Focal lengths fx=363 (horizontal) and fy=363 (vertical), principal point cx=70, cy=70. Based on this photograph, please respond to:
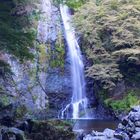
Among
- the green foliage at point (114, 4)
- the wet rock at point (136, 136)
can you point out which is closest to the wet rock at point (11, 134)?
the wet rock at point (136, 136)

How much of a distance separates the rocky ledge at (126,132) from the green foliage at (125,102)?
21.4ft

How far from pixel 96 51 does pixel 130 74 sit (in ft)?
8.69

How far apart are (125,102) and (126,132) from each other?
8560 mm

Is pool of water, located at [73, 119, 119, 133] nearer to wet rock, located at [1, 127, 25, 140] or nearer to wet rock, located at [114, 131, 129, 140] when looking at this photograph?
wet rock, located at [114, 131, 129, 140]

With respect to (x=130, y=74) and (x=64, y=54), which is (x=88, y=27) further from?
(x=130, y=74)

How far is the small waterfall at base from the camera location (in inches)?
886

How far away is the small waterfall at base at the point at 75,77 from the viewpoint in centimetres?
2250

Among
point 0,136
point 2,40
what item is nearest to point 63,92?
point 0,136

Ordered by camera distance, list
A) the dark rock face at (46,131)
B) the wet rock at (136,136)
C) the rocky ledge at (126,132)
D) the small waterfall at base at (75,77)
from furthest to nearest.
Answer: the small waterfall at base at (75,77), the rocky ledge at (126,132), the wet rock at (136,136), the dark rock face at (46,131)

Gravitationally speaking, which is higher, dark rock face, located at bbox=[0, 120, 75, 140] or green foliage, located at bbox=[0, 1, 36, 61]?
green foliage, located at bbox=[0, 1, 36, 61]

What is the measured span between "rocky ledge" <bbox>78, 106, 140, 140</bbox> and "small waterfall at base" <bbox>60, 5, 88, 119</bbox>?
26.6 feet

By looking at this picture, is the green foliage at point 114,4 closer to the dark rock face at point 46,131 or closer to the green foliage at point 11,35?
the dark rock face at point 46,131

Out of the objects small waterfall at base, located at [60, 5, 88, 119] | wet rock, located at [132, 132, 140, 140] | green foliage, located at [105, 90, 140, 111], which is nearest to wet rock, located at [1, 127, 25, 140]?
wet rock, located at [132, 132, 140, 140]

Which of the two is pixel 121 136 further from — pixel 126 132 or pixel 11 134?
pixel 11 134
